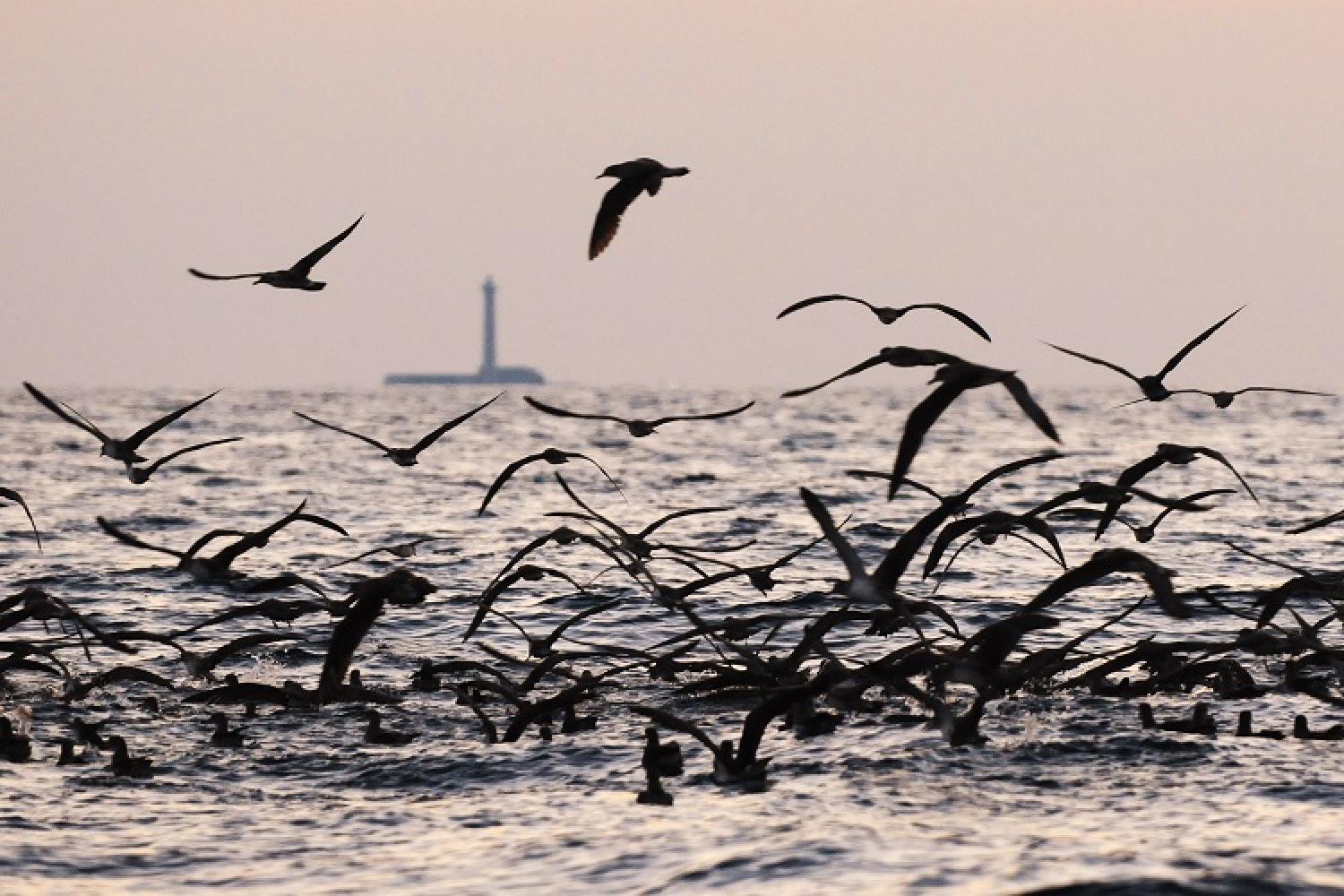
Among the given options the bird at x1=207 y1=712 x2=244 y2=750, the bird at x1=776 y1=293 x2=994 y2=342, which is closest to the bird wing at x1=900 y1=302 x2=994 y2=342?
the bird at x1=776 y1=293 x2=994 y2=342

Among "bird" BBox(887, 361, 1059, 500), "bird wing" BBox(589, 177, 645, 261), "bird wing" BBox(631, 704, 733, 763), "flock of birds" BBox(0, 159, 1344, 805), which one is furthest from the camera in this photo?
"bird wing" BBox(589, 177, 645, 261)

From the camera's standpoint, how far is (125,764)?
12.3 meters

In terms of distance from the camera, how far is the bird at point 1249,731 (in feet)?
42.7

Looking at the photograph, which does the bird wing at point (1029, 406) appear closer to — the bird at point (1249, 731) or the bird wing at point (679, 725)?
the bird wing at point (679, 725)

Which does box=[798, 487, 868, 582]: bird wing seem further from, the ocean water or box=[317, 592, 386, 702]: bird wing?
box=[317, 592, 386, 702]: bird wing

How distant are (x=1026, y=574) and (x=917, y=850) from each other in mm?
15517

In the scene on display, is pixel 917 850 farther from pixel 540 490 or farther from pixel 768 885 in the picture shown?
pixel 540 490

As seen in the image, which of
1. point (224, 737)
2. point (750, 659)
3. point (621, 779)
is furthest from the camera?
point (750, 659)

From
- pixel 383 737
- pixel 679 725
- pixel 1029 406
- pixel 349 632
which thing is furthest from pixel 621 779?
pixel 1029 406

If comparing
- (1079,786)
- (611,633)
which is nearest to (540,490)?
(611,633)

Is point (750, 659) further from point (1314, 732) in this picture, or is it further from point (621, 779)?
point (1314, 732)

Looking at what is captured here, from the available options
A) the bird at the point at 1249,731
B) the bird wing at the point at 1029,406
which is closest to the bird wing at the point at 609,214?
the bird wing at the point at 1029,406

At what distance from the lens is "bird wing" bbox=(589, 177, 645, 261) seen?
14305 mm

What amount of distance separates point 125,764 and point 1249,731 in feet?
25.7
